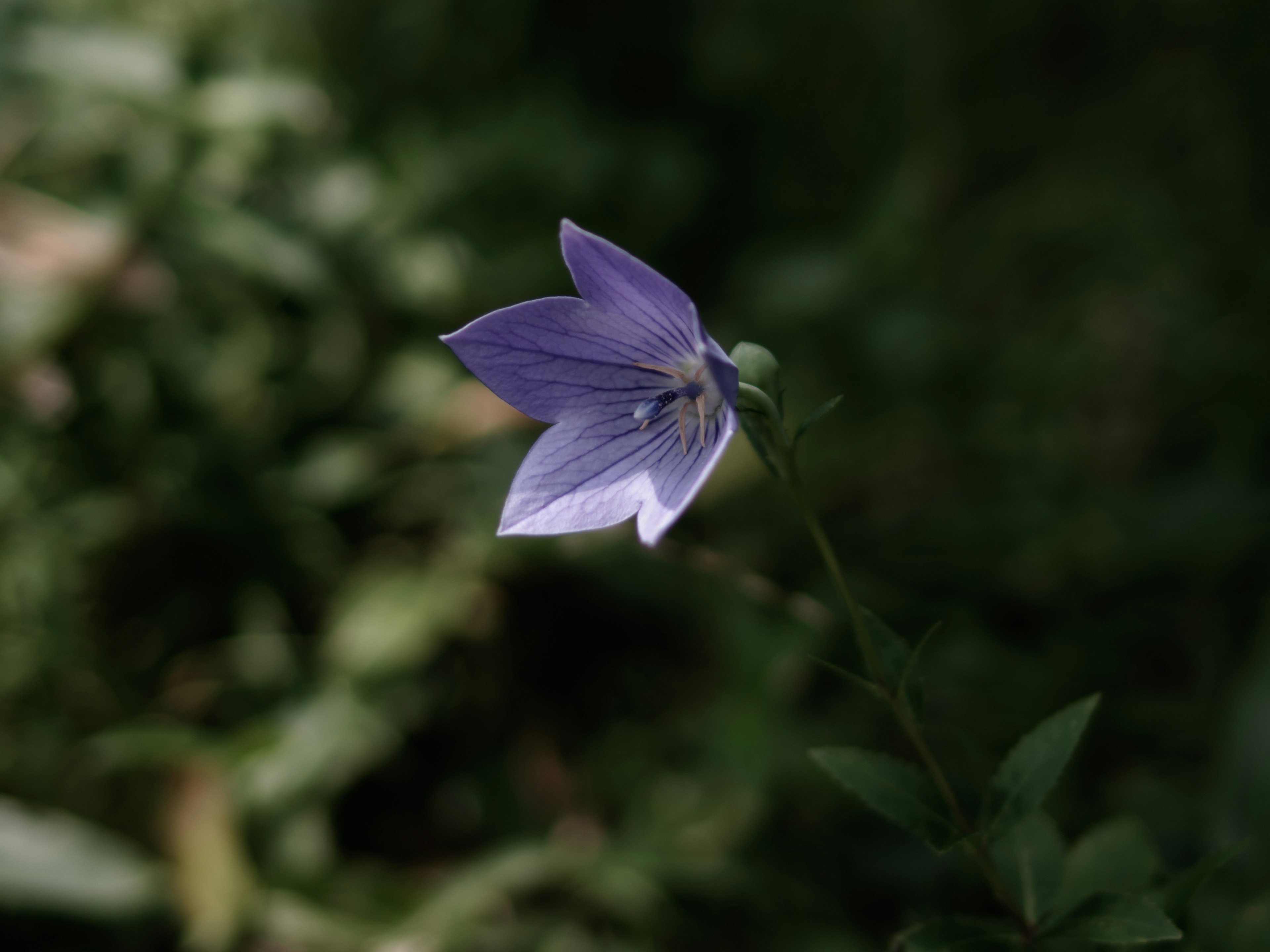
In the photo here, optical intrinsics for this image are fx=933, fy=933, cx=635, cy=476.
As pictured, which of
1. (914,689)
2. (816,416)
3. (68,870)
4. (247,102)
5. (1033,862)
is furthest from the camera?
(247,102)

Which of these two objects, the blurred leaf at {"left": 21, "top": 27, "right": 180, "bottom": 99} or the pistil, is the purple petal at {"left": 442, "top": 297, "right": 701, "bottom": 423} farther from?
the blurred leaf at {"left": 21, "top": 27, "right": 180, "bottom": 99}

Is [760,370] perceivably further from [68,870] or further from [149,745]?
[68,870]

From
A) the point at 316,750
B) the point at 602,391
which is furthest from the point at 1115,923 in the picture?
the point at 316,750

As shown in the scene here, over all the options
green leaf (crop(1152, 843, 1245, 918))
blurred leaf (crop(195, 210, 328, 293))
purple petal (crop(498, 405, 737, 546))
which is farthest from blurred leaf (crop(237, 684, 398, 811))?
green leaf (crop(1152, 843, 1245, 918))

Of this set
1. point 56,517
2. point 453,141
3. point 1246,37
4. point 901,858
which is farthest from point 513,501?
point 1246,37

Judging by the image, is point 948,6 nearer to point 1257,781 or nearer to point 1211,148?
point 1211,148

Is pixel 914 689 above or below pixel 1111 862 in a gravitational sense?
above
